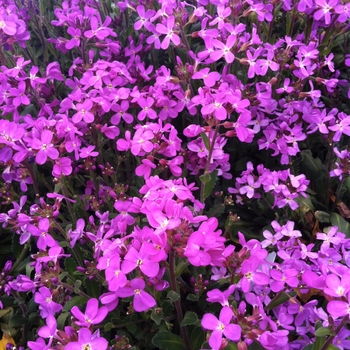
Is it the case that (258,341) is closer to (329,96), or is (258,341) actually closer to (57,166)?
(57,166)

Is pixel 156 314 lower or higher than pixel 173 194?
lower

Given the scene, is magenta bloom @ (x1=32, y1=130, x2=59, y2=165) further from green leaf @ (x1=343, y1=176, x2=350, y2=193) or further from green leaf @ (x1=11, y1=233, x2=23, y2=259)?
green leaf @ (x1=343, y1=176, x2=350, y2=193)

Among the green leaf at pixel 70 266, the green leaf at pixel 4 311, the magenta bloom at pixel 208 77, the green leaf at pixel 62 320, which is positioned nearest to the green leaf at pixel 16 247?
the green leaf at pixel 4 311

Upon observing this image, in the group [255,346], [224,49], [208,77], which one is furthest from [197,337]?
[224,49]

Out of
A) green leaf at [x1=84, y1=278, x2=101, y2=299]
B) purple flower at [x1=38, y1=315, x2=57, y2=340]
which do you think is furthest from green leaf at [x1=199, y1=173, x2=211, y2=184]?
purple flower at [x1=38, y1=315, x2=57, y2=340]

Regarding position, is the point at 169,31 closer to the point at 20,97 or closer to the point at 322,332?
the point at 20,97

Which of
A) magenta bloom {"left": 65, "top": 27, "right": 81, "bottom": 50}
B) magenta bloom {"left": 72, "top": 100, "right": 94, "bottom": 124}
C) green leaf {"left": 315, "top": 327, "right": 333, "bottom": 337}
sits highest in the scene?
magenta bloom {"left": 65, "top": 27, "right": 81, "bottom": 50}

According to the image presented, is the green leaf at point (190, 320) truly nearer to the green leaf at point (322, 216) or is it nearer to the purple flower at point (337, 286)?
the purple flower at point (337, 286)

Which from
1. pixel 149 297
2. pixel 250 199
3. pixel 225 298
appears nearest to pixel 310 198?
pixel 250 199
